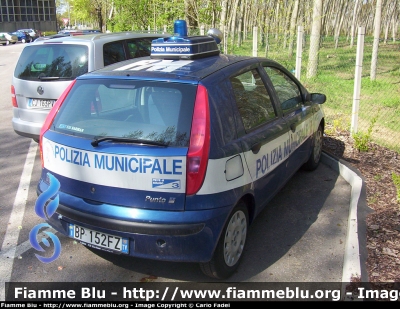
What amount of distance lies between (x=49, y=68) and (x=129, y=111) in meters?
3.30

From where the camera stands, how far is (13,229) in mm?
4438

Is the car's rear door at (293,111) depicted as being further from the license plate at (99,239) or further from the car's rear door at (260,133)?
the license plate at (99,239)

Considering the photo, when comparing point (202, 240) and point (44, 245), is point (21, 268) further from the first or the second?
point (202, 240)

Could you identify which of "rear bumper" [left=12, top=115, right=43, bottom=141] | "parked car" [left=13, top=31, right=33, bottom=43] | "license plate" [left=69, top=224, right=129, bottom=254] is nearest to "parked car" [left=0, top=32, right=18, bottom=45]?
"parked car" [left=13, top=31, right=33, bottom=43]

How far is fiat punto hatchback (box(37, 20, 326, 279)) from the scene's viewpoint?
10.2 feet

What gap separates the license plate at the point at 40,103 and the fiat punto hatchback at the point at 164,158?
8.71 feet

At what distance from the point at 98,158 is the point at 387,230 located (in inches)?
110

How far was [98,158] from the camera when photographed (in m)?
3.25

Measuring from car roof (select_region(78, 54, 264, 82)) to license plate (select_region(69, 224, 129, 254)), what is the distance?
1245 mm

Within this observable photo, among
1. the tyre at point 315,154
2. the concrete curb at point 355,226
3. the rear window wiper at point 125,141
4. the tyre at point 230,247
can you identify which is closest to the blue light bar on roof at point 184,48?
the rear window wiper at point 125,141

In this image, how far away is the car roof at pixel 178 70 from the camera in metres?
3.44

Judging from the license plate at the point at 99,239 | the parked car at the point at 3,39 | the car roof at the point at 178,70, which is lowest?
the parked car at the point at 3,39

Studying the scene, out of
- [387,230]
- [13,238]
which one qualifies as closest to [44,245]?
[13,238]

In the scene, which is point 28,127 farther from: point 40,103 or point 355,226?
point 355,226
